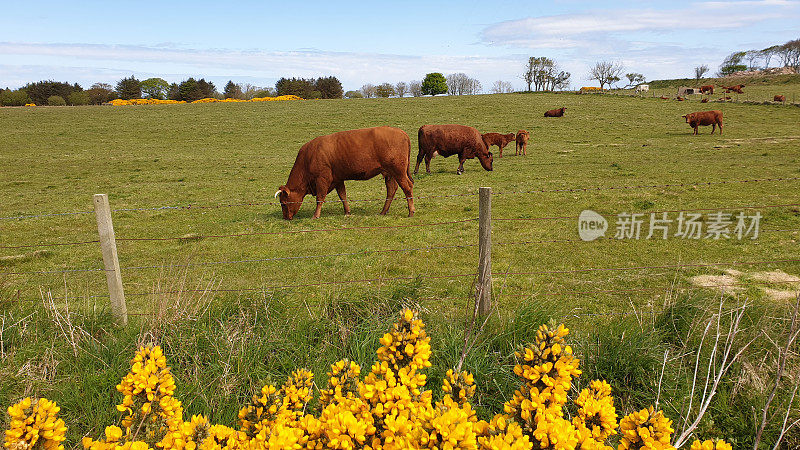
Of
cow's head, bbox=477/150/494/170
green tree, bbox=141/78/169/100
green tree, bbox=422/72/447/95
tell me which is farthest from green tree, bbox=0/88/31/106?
cow's head, bbox=477/150/494/170

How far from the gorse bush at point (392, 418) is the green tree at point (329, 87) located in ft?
226

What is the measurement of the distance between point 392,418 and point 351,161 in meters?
9.81

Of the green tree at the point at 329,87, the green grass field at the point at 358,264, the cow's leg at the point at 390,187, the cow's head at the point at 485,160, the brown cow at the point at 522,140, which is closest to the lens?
the green grass field at the point at 358,264

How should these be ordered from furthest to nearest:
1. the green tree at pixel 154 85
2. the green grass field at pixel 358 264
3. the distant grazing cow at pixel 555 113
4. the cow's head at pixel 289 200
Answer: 1. the green tree at pixel 154 85
2. the distant grazing cow at pixel 555 113
3. the cow's head at pixel 289 200
4. the green grass field at pixel 358 264

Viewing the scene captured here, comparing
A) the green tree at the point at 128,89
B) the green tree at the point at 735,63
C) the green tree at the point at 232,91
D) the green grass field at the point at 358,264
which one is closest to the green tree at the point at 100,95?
the green tree at the point at 128,89

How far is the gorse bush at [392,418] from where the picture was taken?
1.57m

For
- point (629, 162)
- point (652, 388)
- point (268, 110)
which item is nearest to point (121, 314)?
point (652, 388)

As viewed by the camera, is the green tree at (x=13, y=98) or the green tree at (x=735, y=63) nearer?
the green tree at (x=13, y=98)

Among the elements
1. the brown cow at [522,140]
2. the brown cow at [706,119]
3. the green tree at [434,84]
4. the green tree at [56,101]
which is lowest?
the brown cow at [522,140]

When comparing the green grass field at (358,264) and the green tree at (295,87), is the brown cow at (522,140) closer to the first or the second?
the green grass field at (358,264)

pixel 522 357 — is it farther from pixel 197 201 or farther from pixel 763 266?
pixel 197 201

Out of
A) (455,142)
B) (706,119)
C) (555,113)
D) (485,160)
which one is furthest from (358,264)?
(555,113)

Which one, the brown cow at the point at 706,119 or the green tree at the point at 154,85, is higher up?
the green tree at the point at 154,85

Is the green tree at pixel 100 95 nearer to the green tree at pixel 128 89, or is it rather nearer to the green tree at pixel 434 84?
the green tree at pixel 128 89
